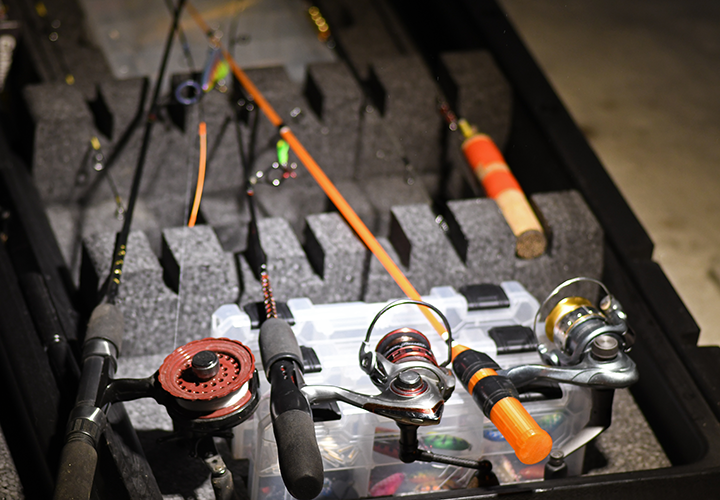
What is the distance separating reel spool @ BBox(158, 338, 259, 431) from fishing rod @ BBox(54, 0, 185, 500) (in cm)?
6

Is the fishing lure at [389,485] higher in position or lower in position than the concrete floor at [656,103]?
higher

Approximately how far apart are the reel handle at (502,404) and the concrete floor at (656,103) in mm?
635

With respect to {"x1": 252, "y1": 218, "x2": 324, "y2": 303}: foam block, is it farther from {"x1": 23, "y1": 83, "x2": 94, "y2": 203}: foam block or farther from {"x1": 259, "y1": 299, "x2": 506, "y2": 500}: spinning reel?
{"x1": 23, "y1": 83, "x2": 94, "y2": 203}: foam block

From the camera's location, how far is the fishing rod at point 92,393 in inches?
35.5

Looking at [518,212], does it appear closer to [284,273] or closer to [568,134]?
[568,134]

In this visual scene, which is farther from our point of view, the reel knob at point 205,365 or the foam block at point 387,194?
the foam block at point 387,194

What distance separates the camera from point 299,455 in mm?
886

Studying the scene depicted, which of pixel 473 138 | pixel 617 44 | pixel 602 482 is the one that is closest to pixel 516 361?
pixel 602 482

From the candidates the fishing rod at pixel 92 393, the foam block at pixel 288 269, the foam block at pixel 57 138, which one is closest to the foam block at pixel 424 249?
the foam block at pixel 288 269

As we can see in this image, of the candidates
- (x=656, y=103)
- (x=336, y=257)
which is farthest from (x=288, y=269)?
(x=656, y=103)

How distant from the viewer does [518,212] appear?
138cm

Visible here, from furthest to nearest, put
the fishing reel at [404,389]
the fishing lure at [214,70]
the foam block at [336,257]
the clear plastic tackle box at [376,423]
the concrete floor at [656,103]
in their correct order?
the concrete floor at [656,103] < the fishing lure at [214,70] < the foam block at [336,257] < the clear plastic tackle box at [376,423] < the fishing reel at [404,389]

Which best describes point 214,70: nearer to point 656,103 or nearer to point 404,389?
point 404,389

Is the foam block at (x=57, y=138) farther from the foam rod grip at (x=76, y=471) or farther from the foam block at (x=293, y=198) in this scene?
the foam rod grip at (x=76, y=471)
